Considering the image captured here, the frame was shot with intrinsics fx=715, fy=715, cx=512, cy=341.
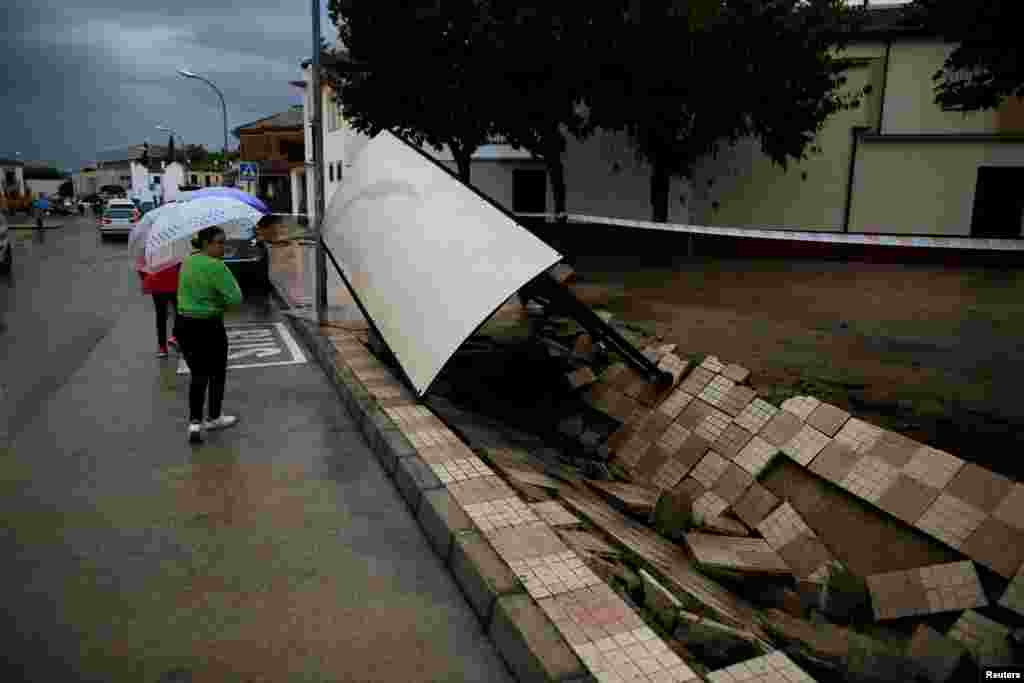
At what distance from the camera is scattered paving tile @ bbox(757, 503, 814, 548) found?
5.34 meters

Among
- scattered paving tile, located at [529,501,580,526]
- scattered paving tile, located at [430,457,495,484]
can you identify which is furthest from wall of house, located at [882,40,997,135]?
scattered paving tile, located at [529,501,580,526]

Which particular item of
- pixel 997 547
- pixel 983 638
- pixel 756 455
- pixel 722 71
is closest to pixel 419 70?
pixel 722 71

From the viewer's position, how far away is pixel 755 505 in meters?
5.78

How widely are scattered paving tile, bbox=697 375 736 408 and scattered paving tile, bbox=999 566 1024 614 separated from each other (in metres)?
3.02

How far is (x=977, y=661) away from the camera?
11.9ft

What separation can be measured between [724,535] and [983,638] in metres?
1.92

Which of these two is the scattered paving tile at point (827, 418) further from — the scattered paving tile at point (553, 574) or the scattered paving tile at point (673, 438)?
the scattered paving tile at point (553, 574)

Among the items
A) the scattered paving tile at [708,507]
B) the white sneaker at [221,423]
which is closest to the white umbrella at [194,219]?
the white sneaker at [221,423]

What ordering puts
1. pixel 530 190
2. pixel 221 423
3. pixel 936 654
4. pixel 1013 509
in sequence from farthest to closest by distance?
pixel 530 190 → pixel 221 423 → pixel 1013 509 → pixel 936 654

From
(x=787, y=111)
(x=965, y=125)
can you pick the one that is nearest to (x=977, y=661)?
(x=787, y=111)

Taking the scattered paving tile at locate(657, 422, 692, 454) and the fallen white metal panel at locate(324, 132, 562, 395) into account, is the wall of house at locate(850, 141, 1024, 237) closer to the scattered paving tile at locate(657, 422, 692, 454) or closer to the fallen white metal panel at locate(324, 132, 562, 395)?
the scattered paving tile at locate(657, 422, 692, 454)

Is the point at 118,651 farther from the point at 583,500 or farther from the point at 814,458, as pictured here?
the point at 814,458

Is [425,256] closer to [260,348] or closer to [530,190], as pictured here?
[260,348]

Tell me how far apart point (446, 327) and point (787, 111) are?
13.0 metres
